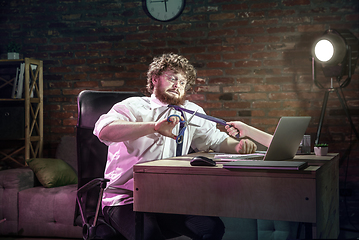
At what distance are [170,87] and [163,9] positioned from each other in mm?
1397

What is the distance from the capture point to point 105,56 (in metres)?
3.28

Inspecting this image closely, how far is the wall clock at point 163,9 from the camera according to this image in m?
3.14

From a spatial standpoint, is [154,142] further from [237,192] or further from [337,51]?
[337,51]

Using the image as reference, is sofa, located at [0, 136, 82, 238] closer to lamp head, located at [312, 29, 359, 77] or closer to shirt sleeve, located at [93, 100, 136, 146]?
shirt sleeve, located at [93, 100, 136, 146]

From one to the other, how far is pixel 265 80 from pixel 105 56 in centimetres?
148

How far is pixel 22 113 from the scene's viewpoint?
315 centimetres

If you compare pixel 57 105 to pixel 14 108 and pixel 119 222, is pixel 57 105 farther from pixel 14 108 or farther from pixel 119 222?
pixel 119 222

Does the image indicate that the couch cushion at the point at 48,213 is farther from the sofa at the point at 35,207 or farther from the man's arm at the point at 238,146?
the man's arm at the point at 238,146

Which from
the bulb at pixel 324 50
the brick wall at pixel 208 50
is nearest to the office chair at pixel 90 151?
the brick wall at pixel 208 50

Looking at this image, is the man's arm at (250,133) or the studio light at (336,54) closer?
the man's arm at (250,133)

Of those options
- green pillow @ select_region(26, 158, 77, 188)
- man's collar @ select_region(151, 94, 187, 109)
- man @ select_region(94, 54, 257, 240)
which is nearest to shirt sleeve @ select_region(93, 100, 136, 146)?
man @ select_region(94, 54, 257, 240)

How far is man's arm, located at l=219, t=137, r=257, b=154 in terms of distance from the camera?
1864 millimetres

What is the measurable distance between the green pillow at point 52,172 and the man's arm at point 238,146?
146 cm

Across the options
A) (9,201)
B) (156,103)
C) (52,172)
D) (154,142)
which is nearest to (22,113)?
(52,172)
